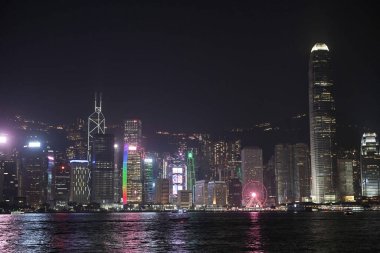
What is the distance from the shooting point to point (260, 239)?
322 ft

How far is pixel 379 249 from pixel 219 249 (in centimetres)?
2191

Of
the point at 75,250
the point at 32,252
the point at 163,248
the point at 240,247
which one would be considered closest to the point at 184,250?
the point at 163,248

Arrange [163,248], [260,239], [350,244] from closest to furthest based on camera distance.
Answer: [163,248] → [350,244] → [260,239]

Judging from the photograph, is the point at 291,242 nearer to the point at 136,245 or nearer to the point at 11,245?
the point at 136,245

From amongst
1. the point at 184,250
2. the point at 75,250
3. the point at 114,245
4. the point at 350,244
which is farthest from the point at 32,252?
→ the point at 350,244

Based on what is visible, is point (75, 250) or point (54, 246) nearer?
point (75, 250)

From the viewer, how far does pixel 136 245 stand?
85.1 metres

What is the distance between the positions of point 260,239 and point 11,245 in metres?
41.2

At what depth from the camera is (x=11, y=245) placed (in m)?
84.9

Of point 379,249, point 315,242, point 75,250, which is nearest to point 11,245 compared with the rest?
point 75,250

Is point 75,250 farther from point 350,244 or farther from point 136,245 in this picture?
point 350,244

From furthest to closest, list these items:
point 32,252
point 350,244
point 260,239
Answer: point 260,239 → point 350,244 → point 32,252

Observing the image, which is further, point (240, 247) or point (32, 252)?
point (240, 247)

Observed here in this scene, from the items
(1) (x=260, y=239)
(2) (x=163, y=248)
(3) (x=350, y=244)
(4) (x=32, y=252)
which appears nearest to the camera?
(4) (x=32, y=252)
